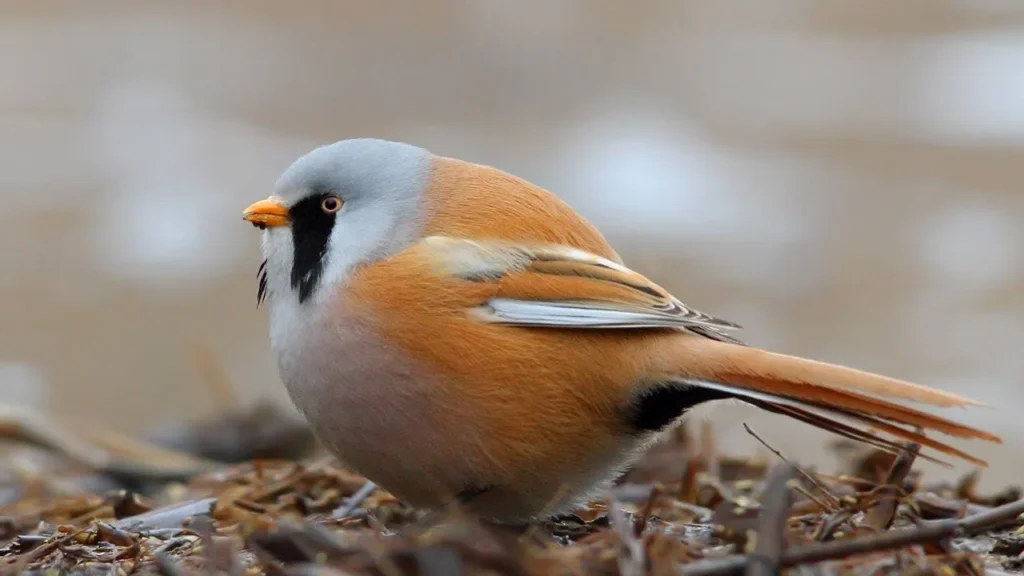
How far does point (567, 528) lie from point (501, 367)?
0.69 metres

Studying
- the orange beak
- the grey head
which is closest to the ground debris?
the grey head

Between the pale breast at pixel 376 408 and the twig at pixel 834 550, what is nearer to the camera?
the twig at pixel 834 550

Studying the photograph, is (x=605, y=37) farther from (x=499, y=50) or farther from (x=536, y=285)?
(x=536, y=285)

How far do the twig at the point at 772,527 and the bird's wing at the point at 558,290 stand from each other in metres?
1.02

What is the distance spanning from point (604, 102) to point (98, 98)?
4.90m

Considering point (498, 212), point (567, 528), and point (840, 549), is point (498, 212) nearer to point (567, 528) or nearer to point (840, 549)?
point (567, 528)

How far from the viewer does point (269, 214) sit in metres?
4.76

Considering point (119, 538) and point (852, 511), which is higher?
point (852, 511)


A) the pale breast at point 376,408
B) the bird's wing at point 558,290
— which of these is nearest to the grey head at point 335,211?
the bird's wing at point 558,290

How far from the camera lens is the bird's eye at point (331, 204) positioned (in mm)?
4785

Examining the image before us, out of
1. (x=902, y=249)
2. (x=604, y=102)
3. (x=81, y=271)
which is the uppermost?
(x=604, y=102)

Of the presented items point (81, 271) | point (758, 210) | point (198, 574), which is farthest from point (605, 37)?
point (198, 574)

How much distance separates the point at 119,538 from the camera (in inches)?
174

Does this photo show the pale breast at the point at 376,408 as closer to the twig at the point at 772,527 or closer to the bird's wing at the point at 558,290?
the bird's wing at the point at 558,290
